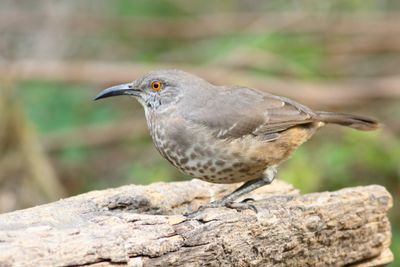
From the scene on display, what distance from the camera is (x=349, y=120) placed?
16.6 feet

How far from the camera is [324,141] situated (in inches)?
324

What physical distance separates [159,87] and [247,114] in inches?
23.9

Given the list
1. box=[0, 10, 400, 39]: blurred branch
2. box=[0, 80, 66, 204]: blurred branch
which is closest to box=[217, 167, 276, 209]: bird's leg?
box=[0, 80, 66, 204]: blurred branch

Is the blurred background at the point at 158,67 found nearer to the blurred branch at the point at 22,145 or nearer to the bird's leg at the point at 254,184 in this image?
the blurred branch at the point at 22,145

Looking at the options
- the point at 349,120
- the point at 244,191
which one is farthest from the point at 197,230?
the point at 349,120

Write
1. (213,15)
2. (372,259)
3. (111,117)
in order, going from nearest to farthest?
(372,259)
(111,117)
(213,15)

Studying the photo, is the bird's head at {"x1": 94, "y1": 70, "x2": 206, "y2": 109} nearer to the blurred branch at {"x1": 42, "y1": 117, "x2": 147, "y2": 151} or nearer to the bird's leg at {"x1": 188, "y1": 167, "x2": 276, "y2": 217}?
the bird's leg at {"x1": 188, "y1": 167, "x2": 276, "y2": 217}

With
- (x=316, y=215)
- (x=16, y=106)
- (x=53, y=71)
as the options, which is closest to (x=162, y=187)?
(x=316, y=215)

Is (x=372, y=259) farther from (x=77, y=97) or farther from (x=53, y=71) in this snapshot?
(x=77, y=97)

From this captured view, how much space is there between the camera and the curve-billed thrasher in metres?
4.45

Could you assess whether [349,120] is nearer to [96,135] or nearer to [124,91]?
[124,91]

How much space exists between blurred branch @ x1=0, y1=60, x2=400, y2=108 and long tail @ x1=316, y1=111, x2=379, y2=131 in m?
2.79

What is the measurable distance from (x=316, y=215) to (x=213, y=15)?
588 centimetres

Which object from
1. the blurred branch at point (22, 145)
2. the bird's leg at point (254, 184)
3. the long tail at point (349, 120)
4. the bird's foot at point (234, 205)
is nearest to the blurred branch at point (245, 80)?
the blurred branch at point (22, 145)
